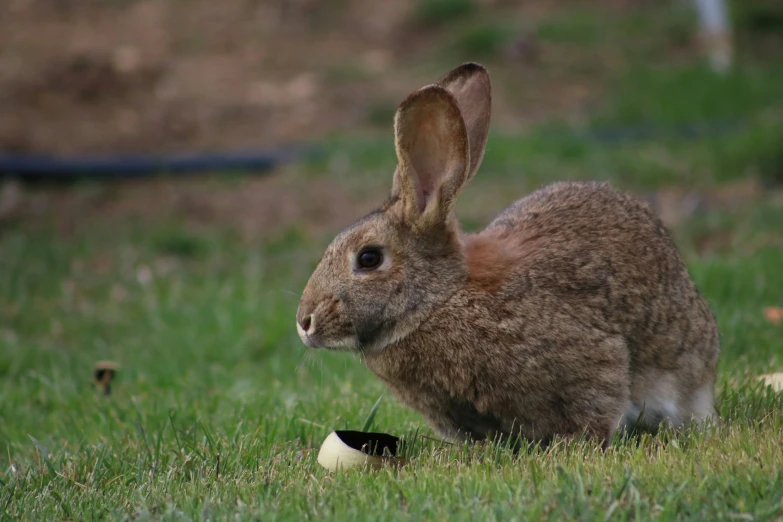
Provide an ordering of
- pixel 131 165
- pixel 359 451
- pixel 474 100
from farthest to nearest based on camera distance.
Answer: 1. pixel 131 165
2. pixel 474 100
3. pixel 359 451

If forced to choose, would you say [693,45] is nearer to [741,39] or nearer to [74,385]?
[741,39]

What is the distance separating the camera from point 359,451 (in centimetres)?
387

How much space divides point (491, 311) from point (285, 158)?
7.42 m

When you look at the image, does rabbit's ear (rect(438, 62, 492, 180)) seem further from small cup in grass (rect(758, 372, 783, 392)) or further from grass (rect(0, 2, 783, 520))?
small cup in grass (rect(758, 372, 783, 392))

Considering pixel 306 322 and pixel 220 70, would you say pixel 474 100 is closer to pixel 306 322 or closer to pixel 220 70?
pixel 306 322

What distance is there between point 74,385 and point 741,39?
11.1 m

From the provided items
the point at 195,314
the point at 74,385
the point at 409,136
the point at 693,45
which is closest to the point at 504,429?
the point at 409,136

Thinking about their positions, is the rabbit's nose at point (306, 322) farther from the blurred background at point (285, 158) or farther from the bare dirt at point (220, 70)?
the bare dirt at point (220, 70)

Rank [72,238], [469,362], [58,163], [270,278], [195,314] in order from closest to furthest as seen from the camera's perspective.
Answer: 1. [469,362]
2. [195,314]
3. [270,278]
4. [72,238]
5. [58,163]

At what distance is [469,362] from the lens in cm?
389

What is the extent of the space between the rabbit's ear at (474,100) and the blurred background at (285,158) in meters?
1.02

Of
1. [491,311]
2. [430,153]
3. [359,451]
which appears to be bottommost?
Answer: [359,451]

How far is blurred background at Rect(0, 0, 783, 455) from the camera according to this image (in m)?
6.34

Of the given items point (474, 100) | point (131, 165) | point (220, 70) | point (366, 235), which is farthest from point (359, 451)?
point (220, 70)
